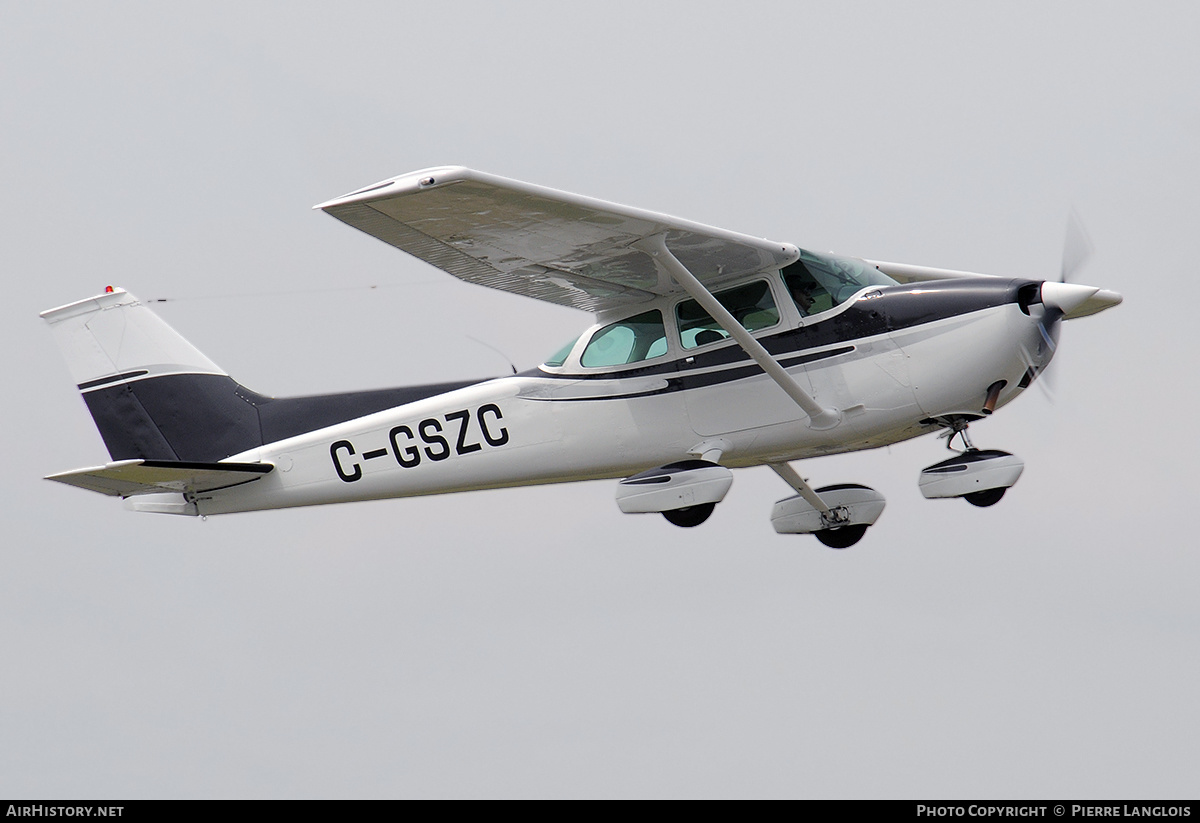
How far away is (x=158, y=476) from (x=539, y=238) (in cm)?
428

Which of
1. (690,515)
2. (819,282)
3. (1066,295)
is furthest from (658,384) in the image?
(1066,295)

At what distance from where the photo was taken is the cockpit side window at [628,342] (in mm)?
12031

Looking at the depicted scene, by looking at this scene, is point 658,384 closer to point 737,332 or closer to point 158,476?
point 737,332

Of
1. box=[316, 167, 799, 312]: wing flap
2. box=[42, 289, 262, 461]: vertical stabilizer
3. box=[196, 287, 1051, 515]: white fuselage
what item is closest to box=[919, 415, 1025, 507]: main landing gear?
box=[196, 287, 1051, 515]: white fuselage

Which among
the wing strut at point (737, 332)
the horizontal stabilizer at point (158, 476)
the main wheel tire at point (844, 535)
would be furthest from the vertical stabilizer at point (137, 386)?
the main wheel tire at point (844, 535)

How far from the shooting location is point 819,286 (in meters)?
11.5

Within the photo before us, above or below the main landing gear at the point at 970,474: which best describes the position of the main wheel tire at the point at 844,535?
above

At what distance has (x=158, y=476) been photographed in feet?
40.9

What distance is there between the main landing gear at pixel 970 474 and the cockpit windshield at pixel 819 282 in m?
1.28

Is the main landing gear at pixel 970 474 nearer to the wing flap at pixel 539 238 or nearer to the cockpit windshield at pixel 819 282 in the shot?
the cockpit windshield at pixel 819 282

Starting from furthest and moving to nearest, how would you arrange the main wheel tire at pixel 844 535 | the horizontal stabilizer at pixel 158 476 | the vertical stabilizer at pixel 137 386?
the vertical stabilizer at pixel 137 386 < the main wheel tire at pixel 844 535 < the horizontal stabilizer at pixel 158 476

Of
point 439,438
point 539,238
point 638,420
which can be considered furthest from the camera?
point 439,438

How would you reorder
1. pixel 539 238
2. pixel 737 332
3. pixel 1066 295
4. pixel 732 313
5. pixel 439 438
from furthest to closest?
pixel 439 438, pixel 732 313, pixel 737 332, pixel 1066 295, pixel 539 238

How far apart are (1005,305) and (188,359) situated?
7.97 meters
